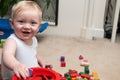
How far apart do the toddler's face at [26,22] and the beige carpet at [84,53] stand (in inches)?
25.5

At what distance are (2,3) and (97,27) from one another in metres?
0.91

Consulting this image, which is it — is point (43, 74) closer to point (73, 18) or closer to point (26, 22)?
point (26, 22)

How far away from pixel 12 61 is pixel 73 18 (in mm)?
1370

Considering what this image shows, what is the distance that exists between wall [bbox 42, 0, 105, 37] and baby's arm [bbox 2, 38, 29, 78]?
123 centimetres

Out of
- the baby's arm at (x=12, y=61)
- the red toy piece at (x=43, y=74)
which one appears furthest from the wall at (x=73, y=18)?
the red toy piece at (x=43, y=74)

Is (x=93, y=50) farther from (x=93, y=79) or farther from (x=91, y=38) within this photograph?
(x=93, y=79)

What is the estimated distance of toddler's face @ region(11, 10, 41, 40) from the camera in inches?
35.2

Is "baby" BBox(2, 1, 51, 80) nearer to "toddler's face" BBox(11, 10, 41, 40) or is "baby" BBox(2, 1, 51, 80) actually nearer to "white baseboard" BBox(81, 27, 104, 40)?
"toddler's face" BBox(11, 10, 41, 40)

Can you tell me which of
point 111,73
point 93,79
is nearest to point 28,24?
point 93,79

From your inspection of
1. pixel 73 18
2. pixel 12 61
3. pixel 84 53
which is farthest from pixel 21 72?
pixel 73 18

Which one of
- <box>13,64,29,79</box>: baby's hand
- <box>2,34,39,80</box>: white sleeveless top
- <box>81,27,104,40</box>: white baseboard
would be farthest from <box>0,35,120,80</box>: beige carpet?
<box>13,64,29,79</box>: baby's hand

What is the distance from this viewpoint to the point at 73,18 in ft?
6.98

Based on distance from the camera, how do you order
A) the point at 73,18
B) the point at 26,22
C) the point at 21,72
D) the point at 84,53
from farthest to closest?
1. the point at 73,18
2. the point at 84,53
3. the point at 26,22
4. the point at 21,72

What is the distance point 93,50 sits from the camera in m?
1.87
